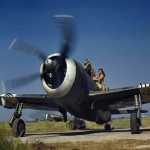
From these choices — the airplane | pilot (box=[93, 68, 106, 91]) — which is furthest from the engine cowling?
pilot (box=[93, 68, 106, 91])

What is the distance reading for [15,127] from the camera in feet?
55.1

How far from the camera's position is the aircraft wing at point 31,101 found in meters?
18.1

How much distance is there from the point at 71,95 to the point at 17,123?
3.60 m

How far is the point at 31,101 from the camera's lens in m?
18.7

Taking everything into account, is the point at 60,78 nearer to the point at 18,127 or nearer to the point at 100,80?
the point at 18,127

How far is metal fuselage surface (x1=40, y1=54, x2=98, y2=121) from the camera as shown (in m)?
→ 14.6

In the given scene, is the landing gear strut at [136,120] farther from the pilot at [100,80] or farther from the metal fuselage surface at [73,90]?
the pilot at [100,80]

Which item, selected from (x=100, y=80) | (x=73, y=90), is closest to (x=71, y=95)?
(x=73, y=90)

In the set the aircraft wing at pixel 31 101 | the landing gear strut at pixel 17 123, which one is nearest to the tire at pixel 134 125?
the aircraft wing at pixel 31 101

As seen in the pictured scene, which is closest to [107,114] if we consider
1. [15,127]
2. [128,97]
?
[128,97]

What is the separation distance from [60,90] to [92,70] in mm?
4652

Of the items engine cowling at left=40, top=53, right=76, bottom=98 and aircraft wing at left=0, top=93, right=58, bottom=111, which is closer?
engine cowling at left=40, top=53, right=76, bottom=98

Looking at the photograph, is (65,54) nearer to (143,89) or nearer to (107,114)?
(143,89)

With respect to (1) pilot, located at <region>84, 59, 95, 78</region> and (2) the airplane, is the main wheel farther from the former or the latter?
(1) pilot, located at <region>84, 59, 95, 78</region>
